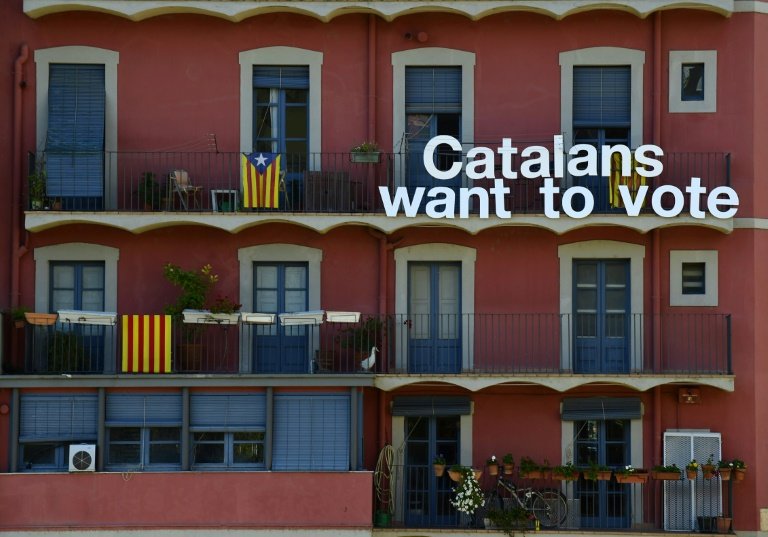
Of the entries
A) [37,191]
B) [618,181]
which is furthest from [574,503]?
[37,191]

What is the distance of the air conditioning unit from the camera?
21078mm

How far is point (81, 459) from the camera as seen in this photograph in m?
21.1

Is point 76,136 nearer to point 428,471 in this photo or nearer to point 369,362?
point 369,362

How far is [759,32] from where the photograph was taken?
74.5 feet

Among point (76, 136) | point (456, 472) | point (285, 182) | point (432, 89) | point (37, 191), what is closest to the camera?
point (456, 472)

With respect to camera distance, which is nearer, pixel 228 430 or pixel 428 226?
pixel 228 430

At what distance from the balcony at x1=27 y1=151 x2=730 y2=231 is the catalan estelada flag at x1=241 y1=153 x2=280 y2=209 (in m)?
0.20

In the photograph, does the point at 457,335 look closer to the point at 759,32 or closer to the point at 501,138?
the point at 501,138

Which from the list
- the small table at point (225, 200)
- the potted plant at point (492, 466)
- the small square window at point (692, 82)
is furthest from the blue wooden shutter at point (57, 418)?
the small square window at point (692, 82)

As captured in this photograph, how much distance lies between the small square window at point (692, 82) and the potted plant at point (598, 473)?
7.21m

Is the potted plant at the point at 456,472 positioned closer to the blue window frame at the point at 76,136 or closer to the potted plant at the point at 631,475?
the potted plant at the point at 631,475

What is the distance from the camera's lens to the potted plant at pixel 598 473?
21906mm

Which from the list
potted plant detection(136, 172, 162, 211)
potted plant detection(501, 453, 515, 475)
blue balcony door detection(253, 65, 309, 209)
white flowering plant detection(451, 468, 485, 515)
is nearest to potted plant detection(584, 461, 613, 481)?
potted plant detection(501, 453, 515, 475)

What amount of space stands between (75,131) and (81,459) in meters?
6.17
